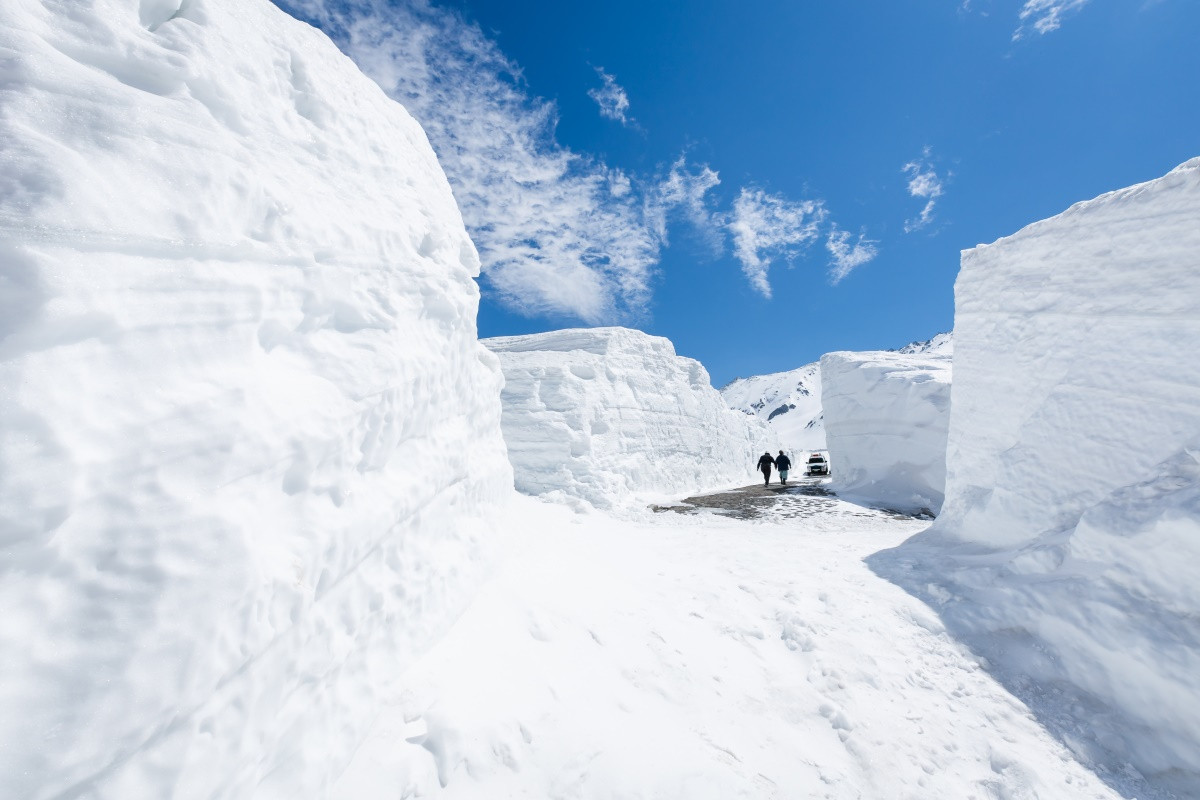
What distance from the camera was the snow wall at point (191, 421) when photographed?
188 centimetres

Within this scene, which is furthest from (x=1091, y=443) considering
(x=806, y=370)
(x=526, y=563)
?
(x=806, y=370)

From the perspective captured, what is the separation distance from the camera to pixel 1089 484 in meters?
6.33

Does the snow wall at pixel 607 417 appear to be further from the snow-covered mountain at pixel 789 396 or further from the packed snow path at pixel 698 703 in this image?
the snow-covered mountain at pixel 789 396

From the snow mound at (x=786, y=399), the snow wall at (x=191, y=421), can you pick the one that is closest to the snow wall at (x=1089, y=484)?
the snow wall at (x=191, y=421)

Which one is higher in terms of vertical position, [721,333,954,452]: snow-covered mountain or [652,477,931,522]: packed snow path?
[721,333,954,452]: snow-covered mountain

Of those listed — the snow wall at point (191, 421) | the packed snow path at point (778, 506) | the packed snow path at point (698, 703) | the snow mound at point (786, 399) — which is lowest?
the packed snow path at point (698, 703)

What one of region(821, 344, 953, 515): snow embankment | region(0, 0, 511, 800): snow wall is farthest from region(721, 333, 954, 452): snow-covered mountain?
region(0, 0, 511, 800): snow wall

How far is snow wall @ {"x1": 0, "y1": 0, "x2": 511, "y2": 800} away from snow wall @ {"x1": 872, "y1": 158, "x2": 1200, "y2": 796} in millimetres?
5832

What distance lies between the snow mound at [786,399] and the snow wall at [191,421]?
351 ft

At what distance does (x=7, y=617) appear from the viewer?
5.68 ft

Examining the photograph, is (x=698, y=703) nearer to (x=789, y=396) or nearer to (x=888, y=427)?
(x=888, y=427)

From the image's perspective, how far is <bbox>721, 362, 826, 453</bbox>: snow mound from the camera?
121 m

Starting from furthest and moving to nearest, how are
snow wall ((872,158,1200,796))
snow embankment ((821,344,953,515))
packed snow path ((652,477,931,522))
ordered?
1. snow embankment ((821,344,953,515))
2. packed snow path ((652,477,931,522))
3. snow wall ((872,158,1200,796))

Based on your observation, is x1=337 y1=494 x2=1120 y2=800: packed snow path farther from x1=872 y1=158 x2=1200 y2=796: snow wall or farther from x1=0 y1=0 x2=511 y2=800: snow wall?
x1=872 y1=158 x2=1200 y2=796: snow wall
